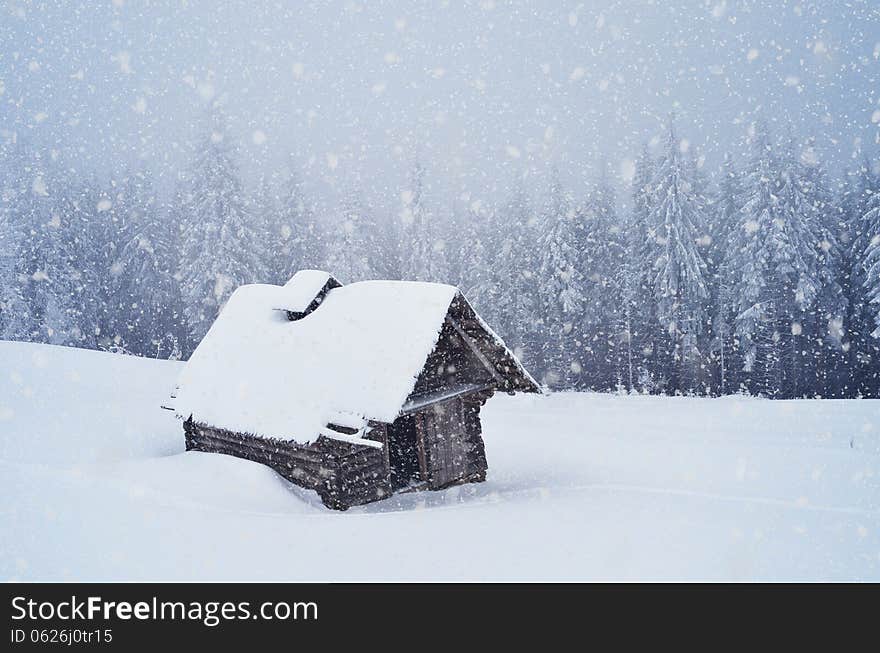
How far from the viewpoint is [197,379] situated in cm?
1598

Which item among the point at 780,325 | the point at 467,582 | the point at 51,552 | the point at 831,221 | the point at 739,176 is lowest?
the point at 780,325

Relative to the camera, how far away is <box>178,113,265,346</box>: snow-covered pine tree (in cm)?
3553

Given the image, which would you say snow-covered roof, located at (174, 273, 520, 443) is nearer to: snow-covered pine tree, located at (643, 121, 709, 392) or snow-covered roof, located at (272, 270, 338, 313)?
snow-covered roof, located at (272, 270, 338, 313)

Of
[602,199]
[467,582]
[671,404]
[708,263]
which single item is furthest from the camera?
[602,199]

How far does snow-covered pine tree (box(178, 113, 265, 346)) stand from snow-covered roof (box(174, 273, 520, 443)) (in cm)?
2009

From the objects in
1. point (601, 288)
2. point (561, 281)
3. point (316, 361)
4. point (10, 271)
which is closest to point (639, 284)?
point (601, 288)

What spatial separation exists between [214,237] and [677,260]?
26764mm

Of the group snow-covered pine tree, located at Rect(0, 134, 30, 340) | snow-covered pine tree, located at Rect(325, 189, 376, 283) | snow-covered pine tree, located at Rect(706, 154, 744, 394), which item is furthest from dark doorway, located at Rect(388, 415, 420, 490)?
snow-covered pine tree, located at Rect(0, 134, 30, 340)

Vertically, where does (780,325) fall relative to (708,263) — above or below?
below

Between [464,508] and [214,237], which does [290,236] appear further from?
[464,508]

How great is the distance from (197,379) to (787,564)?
45.0ft

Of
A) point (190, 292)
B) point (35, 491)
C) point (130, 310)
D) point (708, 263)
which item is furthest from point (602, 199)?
point (35, 491)

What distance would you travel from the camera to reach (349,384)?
510 inches

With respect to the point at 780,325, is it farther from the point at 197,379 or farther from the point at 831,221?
the point at 197,379
